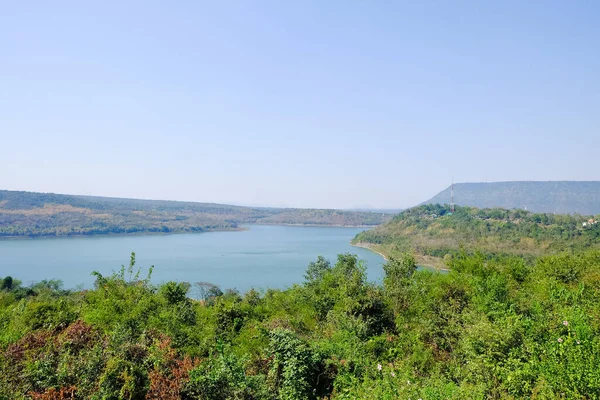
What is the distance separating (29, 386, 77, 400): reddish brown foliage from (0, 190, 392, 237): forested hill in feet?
354

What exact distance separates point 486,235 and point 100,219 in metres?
103

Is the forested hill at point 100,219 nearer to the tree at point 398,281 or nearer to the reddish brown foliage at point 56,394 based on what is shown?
the tree at point 398,281

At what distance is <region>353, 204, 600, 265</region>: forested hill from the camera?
4972 cm

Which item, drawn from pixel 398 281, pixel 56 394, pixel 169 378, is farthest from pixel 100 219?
pixel 169 378

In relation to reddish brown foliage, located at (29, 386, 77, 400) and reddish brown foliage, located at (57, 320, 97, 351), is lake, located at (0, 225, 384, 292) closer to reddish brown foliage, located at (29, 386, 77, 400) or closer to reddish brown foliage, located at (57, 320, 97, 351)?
reddish brown foliage, located at (57, 320, 97, 351)

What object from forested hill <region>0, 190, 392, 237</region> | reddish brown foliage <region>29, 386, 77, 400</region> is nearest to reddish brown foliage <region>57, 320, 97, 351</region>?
reddish brown foliage <region>29, 386, 77, 400</region>

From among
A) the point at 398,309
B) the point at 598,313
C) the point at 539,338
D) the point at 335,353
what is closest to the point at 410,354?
the point at 335,353

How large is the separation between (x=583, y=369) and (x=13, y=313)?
12.5m

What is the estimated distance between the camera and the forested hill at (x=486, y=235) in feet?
163

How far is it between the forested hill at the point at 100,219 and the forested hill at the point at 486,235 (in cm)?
6691

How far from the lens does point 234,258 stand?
217ft

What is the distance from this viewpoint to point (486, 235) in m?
61.4

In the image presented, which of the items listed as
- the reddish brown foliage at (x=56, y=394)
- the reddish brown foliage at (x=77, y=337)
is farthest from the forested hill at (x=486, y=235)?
the reddish brown foliage at (x=56, y=394)

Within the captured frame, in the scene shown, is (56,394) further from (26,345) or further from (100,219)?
(100,219)
